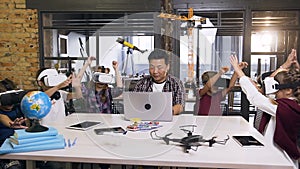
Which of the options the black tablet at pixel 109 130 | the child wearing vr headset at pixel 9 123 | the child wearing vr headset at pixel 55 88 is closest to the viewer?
the black tablet at pixel 109 130

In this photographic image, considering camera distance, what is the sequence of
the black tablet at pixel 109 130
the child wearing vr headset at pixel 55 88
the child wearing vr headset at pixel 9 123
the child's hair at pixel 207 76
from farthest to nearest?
the child's hair at pixel 207 76, the child wearing vr headset at pixel 55 88, the child wearing vr headset at pixel 9 123, the black tablet at pixel 109 130

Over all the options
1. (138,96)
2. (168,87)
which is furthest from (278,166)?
(168,87)

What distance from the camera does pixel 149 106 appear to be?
6.96 feet

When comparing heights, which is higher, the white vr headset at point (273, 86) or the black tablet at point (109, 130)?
the white vr headset at point (273, 86)

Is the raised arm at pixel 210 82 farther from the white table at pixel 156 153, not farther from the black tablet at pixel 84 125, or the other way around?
the black tablet at pixel 84 125

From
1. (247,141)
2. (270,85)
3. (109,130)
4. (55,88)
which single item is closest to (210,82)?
(270,85)

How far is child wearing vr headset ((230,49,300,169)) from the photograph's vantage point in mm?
1768

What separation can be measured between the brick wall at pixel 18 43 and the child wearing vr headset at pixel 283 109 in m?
2.76

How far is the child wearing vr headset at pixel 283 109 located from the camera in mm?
1768

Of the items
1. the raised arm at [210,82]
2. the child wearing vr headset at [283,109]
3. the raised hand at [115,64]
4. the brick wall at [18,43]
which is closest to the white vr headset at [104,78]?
the raised hand at [115,64]

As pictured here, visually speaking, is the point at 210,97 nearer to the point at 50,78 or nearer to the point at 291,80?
the point at 291,80

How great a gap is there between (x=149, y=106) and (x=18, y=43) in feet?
7.99

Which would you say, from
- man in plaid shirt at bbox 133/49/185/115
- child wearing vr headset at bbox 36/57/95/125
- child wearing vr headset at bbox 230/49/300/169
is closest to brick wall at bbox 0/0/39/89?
child wearing vr headset at bbox 36/57/95/125

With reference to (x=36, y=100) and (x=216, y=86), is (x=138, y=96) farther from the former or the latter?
(x=216, y=86)
